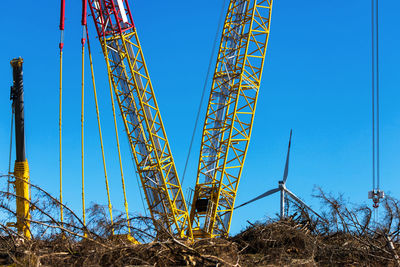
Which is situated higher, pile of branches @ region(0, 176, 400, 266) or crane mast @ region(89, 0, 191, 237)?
crane mast @ region(89, 0, 191, 237)

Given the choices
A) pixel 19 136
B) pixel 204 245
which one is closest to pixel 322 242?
pixel 204 245

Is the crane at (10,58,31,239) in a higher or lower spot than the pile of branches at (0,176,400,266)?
higher

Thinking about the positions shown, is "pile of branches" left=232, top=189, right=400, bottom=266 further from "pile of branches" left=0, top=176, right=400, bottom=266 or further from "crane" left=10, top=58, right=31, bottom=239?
"crane" left=10, top=58, right=31, bottom=239

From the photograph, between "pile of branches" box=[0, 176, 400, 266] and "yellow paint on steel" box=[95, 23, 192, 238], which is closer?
"pile of branches" box=[0, 176, 400, 266]

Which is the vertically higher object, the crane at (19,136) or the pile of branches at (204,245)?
the crane at (19,136)

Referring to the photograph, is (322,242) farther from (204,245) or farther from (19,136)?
(19,136)

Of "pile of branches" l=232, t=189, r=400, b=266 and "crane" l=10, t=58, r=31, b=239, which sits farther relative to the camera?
"crane" l=10, t=58, r=31, b=239

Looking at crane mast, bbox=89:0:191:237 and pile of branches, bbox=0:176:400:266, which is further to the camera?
crane mast, bbox=89:0:191:237

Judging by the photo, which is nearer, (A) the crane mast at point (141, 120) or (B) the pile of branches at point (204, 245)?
(B) the pile of branches at point (204, 245)

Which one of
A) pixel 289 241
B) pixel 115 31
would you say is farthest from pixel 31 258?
pixel 115 31

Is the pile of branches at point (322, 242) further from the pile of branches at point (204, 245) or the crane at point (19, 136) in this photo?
the crane at point (19, 136)

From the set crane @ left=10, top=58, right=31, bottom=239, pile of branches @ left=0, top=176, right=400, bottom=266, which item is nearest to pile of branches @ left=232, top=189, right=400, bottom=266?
pile of branches @ left=0, top=176, right=400, bottom=266

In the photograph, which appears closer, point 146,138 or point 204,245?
point 204,245

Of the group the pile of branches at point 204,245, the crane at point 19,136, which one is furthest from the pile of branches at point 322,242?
the crane at point 19,136
